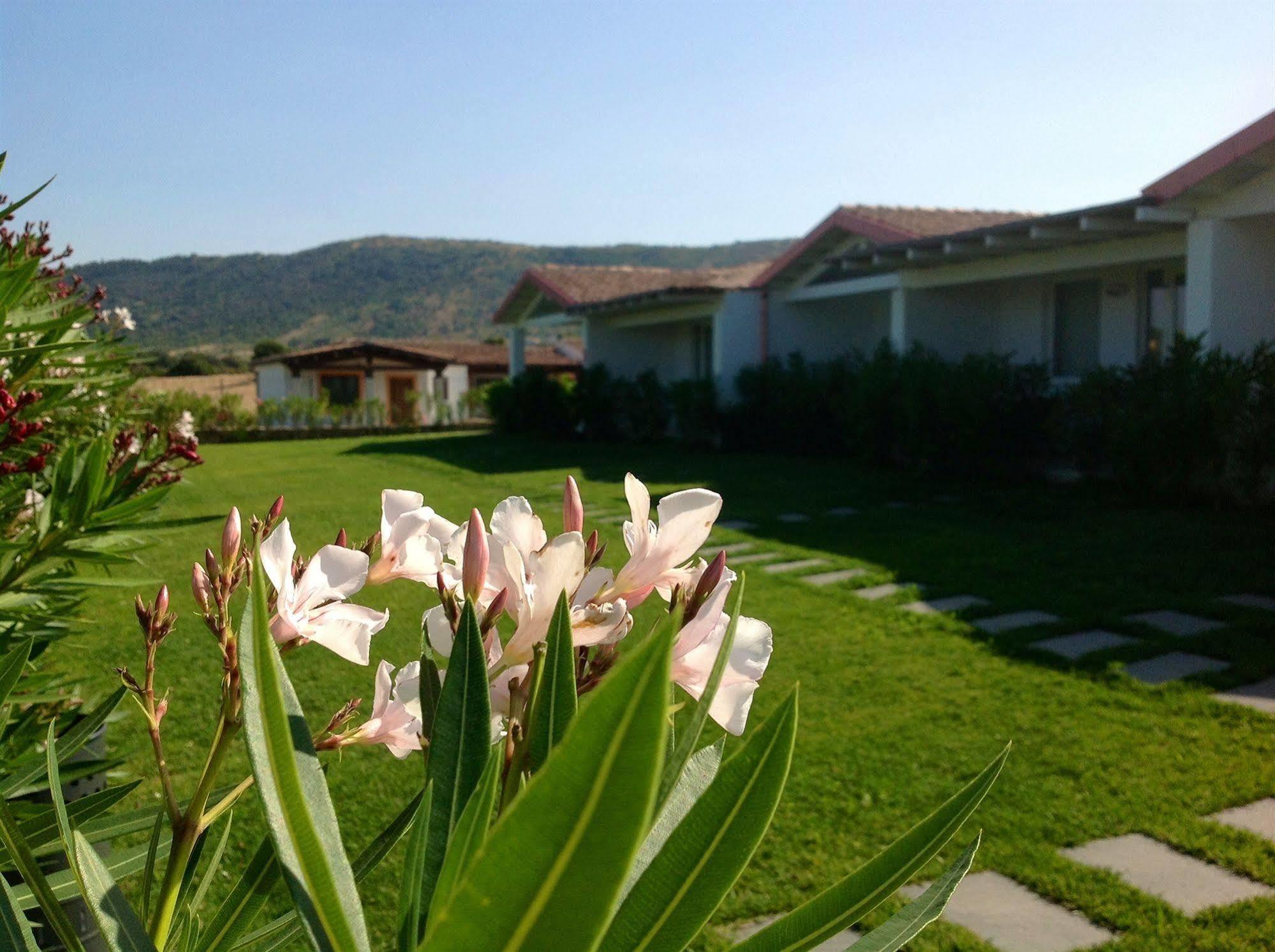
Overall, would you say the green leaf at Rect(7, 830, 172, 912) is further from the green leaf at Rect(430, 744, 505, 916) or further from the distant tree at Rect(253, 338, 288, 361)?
the distant tree at Rect(253, 338, 288, 361)

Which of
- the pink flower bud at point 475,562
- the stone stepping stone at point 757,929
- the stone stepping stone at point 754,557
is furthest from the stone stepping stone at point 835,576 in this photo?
the pink flower bud at point 475,562

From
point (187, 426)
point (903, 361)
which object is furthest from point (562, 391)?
point (187, 426)

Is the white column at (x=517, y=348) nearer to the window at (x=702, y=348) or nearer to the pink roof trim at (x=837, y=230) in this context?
the window at (x=702, y=348)

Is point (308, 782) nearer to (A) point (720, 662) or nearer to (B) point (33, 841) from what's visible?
(A) point (720, 662)

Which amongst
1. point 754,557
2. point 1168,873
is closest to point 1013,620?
point 754,557

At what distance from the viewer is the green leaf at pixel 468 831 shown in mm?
542

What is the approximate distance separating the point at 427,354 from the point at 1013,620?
35449 mm

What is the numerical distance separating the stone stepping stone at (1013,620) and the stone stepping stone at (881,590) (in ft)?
2.37

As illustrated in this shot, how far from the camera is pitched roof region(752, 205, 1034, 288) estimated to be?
1431cm

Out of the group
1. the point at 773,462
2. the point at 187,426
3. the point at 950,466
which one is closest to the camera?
the point at 187,426

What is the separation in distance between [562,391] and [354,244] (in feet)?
320

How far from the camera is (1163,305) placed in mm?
12164

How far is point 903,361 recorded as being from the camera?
Answer: 12445 millimetres

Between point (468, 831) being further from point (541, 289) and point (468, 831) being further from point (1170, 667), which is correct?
point (541, 289)
